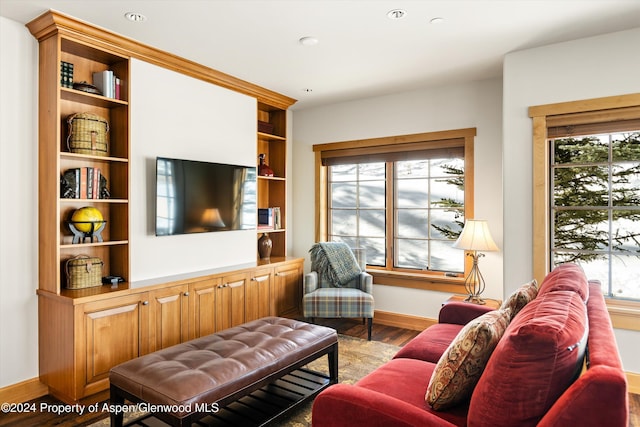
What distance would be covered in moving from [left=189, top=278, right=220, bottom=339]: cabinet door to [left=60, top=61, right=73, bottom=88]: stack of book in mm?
1736

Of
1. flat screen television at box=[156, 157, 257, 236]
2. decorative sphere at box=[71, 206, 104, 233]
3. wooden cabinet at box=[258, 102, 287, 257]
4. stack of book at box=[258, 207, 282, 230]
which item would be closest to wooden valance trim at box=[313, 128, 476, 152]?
wooden cabinet at box=[258, 102, 287, 257]

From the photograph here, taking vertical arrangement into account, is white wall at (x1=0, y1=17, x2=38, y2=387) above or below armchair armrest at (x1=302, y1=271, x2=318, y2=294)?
above

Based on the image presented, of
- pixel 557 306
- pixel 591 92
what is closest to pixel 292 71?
pixel 591 92

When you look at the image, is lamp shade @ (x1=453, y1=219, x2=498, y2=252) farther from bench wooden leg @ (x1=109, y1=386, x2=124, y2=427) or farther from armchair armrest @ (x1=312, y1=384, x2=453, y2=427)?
bench wooden leg @ (x1=109, y1=386, x2=124, y2=427)

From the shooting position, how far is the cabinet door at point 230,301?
11.6ft

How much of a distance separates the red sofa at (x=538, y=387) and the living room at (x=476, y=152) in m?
1.57

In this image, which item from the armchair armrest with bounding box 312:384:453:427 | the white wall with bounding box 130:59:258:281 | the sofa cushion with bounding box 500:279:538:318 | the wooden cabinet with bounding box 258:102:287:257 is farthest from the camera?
the wooden cabinet with bounding box 258:102:287:257

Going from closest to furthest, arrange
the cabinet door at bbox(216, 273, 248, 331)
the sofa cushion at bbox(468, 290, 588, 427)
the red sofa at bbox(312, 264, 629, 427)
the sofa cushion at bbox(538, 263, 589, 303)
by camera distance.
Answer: the red sofa at bbox(312, 264, 629, 427) → the sofa cushion at bbox(468, 290, 588, 427) → the sofa cushion at bbox(538, 263, 589, 303) → the cabinet door at bbox(216, 273, 248, 331)

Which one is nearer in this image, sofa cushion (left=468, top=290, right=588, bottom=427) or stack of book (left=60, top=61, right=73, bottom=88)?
sofa cushion (left=468, top=290, right=588, bottom=427)

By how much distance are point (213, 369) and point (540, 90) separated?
9.98 feet

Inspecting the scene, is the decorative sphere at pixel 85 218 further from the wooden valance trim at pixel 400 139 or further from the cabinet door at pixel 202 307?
the wooden valance trim at pixel 400 139

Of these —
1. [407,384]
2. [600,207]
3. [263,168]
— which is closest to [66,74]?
[263,168]

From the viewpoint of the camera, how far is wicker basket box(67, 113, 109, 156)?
2.85 meters

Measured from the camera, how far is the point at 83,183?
2871 millimetres
